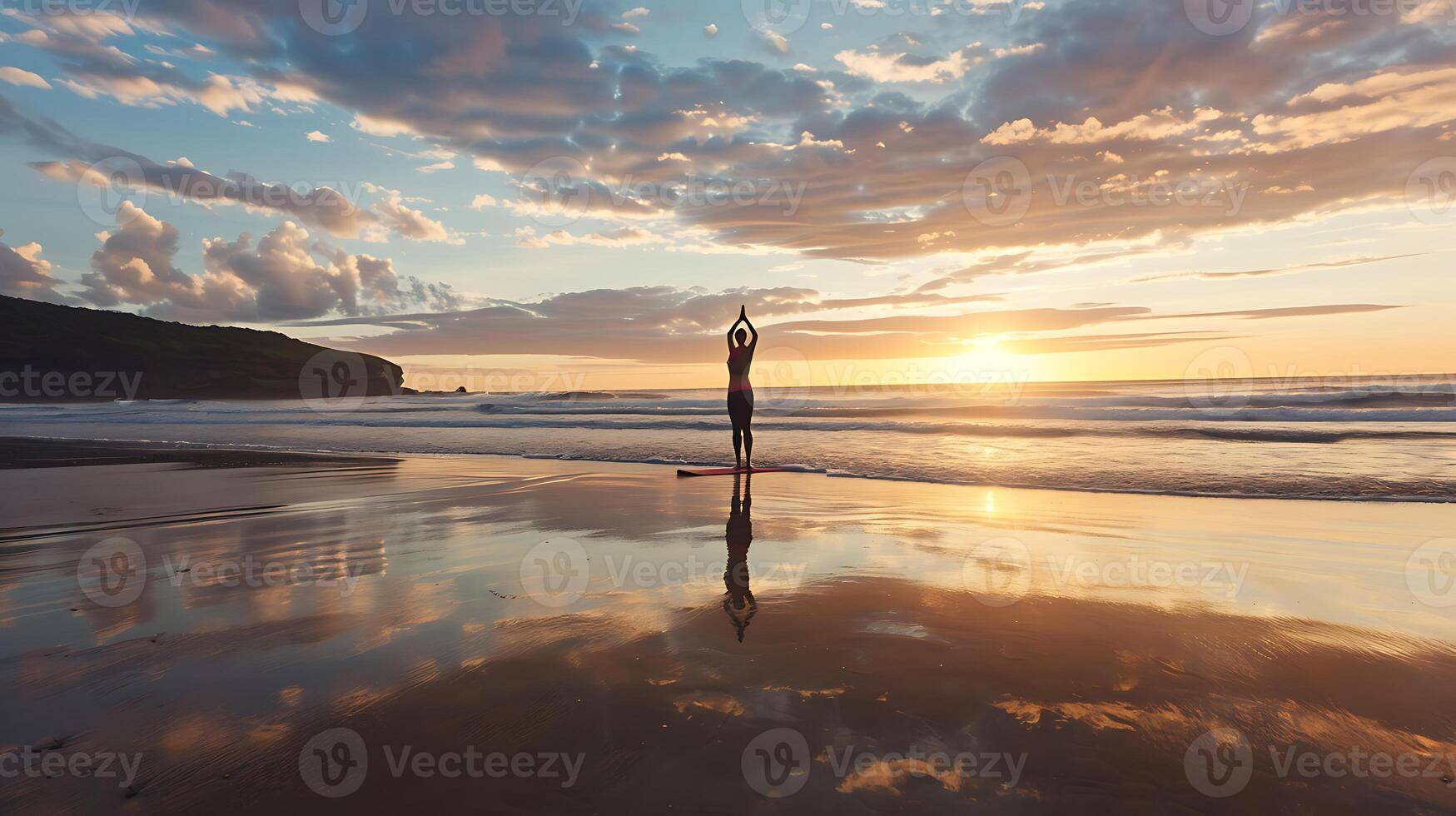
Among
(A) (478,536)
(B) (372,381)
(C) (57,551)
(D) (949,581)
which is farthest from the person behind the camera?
(B) (372,381)

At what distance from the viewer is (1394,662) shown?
3.62 m

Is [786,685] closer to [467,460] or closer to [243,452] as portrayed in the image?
[467,460]

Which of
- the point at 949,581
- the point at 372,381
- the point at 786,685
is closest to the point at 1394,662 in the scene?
the point at 949,581

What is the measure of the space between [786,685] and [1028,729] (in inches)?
44.4
